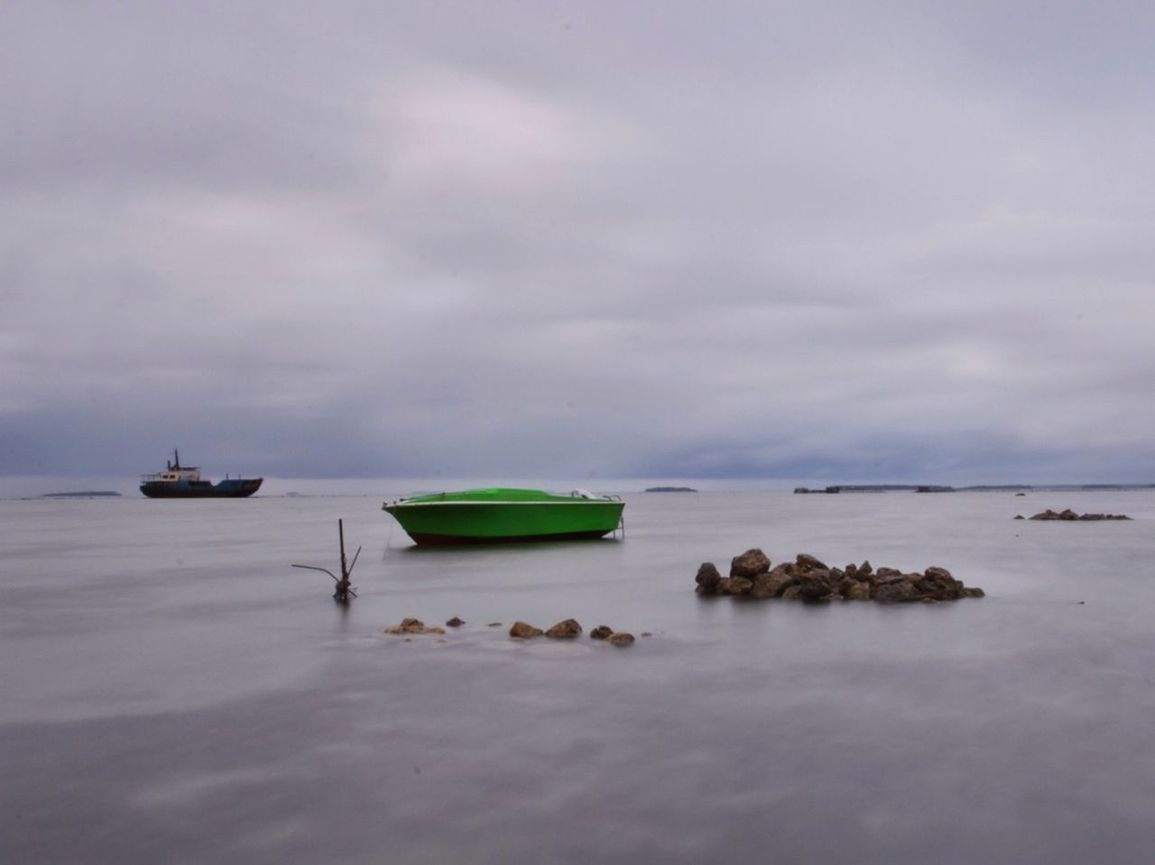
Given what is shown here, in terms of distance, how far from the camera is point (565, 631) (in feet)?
51.8

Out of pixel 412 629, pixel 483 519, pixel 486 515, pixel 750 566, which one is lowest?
pixel 412 629

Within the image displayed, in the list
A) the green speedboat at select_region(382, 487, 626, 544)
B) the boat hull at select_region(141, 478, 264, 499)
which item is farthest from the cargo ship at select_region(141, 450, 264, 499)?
the green speedboat at select_region(382, 487, 626, 544)

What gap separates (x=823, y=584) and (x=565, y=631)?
25.9 ft

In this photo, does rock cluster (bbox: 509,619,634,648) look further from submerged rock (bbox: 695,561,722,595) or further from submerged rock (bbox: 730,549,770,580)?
submerged rock (bbox: 730,549,770,580)

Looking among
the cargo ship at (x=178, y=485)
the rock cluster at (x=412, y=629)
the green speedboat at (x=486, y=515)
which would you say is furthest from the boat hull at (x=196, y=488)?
the rock cluster at (x=412, y=629)

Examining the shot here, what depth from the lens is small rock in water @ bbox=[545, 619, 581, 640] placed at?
618 inches

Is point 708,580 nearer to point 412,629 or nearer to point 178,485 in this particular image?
point 412,629

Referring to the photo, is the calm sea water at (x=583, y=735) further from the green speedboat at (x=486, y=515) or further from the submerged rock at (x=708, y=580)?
the green speedboat at (x=486, y=515)

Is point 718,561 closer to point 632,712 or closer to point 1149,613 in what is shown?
point 1149,613

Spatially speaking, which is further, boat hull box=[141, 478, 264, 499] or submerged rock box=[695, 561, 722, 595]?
boat hull box=[141, 478, 264, 499]

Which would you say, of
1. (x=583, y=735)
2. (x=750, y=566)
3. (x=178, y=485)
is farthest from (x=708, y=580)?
(x=178, y=485)

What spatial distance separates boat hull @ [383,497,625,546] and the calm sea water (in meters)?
13.3

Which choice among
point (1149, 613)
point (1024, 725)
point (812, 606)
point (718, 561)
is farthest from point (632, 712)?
point (718, 561)

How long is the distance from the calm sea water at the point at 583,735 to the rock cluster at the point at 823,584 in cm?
73
